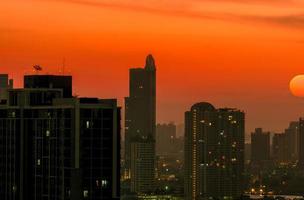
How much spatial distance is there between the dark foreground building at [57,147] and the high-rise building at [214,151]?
10731 cm

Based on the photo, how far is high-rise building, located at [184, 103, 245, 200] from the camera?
173025 mm

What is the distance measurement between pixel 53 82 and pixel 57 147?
4.44 m

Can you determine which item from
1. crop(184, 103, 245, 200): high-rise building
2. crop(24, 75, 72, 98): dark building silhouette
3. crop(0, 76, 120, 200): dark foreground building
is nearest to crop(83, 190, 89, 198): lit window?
crop(0, 76, 120, 200): dark foreground building

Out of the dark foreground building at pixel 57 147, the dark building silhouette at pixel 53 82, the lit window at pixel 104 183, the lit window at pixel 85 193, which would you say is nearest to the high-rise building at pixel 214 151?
the dark building silhouette at pixel 53 82

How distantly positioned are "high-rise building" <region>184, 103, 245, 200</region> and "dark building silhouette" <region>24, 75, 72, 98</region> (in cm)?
10693

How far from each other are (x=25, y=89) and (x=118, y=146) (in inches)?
253

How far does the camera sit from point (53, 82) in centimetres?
6181

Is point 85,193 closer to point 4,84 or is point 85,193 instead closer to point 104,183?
point 104,183

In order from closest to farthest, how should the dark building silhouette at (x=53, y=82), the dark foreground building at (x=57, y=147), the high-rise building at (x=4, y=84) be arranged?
the dark foreground building at (x=57, y=147) < the dark building silhouette at (x=53, y=82) < the high-rise building at (x=4, y=84)

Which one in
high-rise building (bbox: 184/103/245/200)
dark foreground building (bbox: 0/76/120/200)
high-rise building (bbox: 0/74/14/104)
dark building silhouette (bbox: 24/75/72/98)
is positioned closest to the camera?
dark foreground building (bbox: 0/76/120/200)

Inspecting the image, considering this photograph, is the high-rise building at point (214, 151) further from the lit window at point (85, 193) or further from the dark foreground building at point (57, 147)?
the lit window at point (85, 193)

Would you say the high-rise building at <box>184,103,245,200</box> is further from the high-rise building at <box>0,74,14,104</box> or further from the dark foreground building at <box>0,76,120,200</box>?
the dark foreground building at <box>0,76,120,200</box>

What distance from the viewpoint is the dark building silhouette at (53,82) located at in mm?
61594

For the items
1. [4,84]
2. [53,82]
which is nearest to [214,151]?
[4,84]
